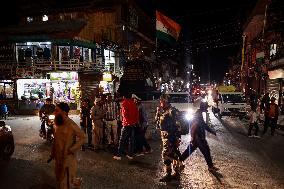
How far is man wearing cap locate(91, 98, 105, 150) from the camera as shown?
11977 mm

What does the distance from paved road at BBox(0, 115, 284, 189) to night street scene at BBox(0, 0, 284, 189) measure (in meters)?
0.03

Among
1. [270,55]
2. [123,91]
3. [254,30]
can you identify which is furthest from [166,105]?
[254,30]

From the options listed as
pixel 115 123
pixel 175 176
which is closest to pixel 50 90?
pixel 115 123

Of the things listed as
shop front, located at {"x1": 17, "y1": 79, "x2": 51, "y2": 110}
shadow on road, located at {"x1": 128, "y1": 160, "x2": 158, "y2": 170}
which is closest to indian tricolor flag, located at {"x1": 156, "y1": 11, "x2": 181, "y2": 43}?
shadow on road, located at {"x1": 128, "y1": 160, "x2": 158, "y2": 170}

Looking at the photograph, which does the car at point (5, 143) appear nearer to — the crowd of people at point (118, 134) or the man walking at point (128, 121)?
the crowd of people at point (118, 134)

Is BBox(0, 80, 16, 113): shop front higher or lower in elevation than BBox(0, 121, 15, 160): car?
higher

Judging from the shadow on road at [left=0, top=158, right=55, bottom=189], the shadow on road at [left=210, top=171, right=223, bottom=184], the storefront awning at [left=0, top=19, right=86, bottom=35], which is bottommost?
the shadow on road at [left=210, top=171, right=223, bottom=184]

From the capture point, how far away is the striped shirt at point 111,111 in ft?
40.3

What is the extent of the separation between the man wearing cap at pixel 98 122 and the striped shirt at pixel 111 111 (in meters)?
0.23

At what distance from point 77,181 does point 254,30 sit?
149 feet

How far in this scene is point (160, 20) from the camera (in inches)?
811

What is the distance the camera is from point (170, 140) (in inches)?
333

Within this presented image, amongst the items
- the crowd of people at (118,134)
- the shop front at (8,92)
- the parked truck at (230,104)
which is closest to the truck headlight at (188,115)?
the crowd of people at (118,134)

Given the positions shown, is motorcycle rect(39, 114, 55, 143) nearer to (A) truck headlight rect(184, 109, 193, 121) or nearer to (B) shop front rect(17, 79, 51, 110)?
(A) truck headlight rect(184, 109, 193, 121)
